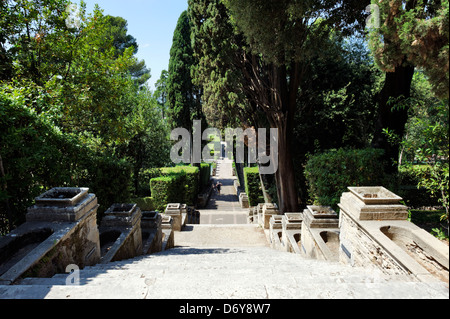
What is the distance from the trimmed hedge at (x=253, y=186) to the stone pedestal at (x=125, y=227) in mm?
11103

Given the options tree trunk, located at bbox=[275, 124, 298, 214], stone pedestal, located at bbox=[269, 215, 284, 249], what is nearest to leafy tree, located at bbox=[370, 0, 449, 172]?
tree trunk, located at bbox=[275, 124, 298, 214]

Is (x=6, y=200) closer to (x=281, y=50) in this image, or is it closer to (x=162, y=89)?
(x=281, y=50)

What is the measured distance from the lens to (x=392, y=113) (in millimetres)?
8867

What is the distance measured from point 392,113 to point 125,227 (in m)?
8.72

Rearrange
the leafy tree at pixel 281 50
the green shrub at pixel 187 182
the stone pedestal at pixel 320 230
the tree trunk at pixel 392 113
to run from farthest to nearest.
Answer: the green shrub at pixel 187 182
the tree trunk at pixel 392 113
the leafy tree at pixel 281 50
the stone pedestal at pixel 320 230

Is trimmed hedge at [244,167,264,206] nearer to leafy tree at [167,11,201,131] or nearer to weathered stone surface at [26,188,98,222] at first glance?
leafy tree at [167,11,201,131]

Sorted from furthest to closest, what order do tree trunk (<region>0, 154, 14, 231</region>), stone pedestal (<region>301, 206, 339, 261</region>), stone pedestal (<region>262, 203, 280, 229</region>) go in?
stone pedestal (<region>262, 203, 280, 229</region>)
stone pedestal (<region>301, 206, 339, 261</region>)
tree trunk (<region>0, 154, 14, 231</region>)

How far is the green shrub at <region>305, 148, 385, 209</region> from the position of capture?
8.05m

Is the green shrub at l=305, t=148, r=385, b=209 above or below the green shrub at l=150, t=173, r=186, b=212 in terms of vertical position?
above

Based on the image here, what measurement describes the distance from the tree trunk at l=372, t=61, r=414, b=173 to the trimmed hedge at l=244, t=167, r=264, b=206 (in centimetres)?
891

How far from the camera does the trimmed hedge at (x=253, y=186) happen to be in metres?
17.4

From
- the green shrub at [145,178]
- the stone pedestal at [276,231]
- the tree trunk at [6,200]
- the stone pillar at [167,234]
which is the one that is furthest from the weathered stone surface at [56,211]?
the green shrub at [145,178]

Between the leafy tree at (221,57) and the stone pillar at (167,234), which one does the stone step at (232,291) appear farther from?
the leafy tree at (221,57)

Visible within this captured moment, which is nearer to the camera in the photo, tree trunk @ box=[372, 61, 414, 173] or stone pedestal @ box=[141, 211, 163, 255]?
stone pedestal @ box=[141, 211, 163, 255]
